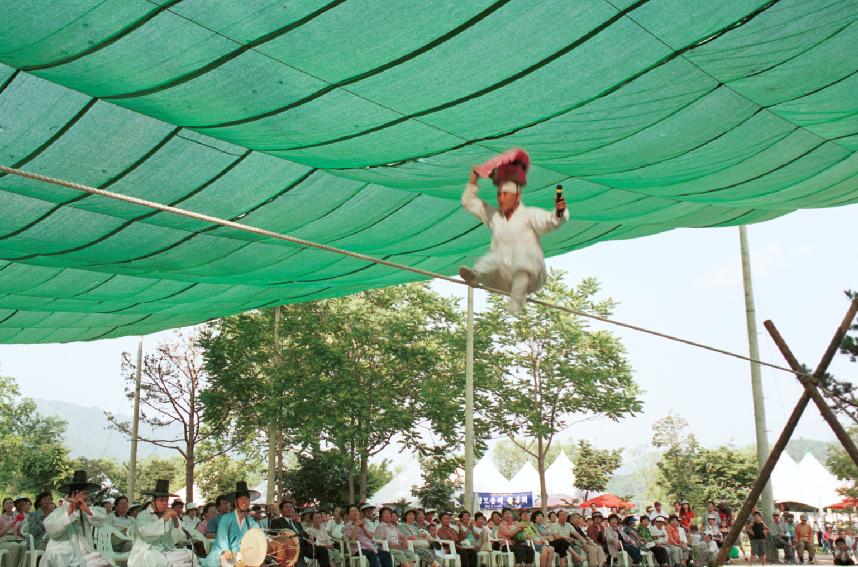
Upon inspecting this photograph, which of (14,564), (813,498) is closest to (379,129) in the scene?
(14,564)

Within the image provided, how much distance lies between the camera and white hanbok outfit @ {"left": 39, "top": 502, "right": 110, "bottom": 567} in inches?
225

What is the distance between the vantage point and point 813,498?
85.8 ft

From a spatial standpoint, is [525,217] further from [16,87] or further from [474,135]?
[16,87]

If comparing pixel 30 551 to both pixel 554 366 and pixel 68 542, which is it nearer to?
pixel 68 542

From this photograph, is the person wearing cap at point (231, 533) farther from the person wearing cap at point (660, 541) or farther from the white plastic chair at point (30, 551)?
the person wearing cap at point (660, 541)

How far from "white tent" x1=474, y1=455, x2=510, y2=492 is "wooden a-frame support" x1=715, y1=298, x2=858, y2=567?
626 inches

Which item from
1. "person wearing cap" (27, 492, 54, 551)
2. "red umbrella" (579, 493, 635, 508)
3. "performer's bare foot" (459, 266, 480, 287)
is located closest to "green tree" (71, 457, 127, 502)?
"red umbrella" (579, 493, 635, 508)

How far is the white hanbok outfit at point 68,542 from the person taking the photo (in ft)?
18.7

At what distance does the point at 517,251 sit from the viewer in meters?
3.75

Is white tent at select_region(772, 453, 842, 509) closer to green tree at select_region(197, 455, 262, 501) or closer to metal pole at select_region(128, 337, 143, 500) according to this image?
green tree at select_region(197, 455, 262, 501)

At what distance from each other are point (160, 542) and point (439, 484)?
56.5ft

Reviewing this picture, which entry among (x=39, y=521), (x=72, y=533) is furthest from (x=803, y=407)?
(x=39, y=521)

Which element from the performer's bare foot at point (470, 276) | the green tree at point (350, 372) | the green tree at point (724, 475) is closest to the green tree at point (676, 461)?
the green tree at point (724, 475)

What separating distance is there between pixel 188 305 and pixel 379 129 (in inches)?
219
